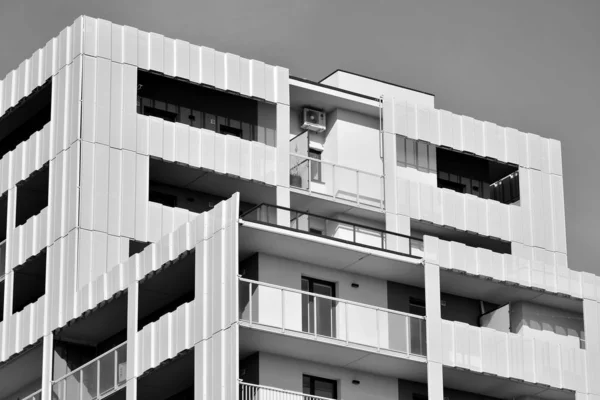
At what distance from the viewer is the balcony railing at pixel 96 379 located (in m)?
62.2

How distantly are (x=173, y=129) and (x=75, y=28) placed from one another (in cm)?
489

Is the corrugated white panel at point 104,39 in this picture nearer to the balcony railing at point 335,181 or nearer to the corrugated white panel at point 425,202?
the balcony railing at point 335,181

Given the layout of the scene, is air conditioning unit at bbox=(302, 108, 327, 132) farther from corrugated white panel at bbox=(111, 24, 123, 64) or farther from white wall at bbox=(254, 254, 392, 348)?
white wall at bbox=(254, 254, 392, 348)

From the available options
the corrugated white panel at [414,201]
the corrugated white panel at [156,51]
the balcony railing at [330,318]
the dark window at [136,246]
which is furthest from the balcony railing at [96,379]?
the corrugated white panel at [414,201]

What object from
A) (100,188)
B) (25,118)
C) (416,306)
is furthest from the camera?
(25,118)

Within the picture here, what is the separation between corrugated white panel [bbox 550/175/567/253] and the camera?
2963 inches

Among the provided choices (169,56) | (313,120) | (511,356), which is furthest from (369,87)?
(511,356)

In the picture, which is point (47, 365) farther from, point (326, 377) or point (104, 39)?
point (104, 39)

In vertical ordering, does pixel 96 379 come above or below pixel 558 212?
below

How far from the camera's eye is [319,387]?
200 ft

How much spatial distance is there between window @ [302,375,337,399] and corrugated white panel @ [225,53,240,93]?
13458mm

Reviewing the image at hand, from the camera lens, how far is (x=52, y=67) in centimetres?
7038

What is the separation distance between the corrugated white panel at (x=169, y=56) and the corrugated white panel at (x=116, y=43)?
1556 mm

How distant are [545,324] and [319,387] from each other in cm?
994
